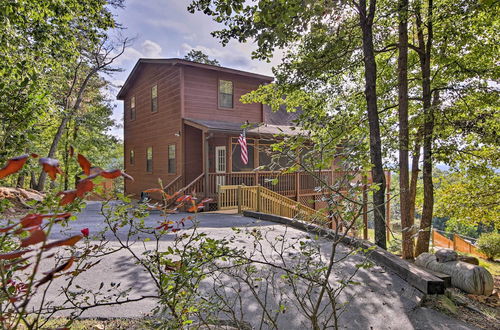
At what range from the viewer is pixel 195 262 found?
2.03 m

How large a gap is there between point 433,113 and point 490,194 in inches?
138

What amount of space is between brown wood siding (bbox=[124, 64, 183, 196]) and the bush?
Answer: 49.1 feet

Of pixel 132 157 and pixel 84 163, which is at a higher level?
pixel 132 157

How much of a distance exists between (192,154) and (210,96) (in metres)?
3.11

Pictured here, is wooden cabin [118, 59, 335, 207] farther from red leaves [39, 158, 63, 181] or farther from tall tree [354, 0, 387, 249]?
red leaves [39, 158, 63, 181]

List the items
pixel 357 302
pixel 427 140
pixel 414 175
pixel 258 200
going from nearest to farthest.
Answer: pixel 357 302, pixel 427 140, pixel 414 175, pixel 258 200

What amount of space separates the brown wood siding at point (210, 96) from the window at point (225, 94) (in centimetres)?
20

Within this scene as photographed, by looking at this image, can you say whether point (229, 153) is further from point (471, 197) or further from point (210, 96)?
point (471, 197)

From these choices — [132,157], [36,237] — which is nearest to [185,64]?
[132,157]

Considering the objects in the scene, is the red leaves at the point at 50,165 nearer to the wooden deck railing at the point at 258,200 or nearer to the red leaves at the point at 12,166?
the red leaves at the point at 12,166

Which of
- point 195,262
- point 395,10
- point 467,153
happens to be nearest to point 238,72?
point 395,10

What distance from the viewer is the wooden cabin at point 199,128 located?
41.8 ft

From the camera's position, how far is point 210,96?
1405 cm

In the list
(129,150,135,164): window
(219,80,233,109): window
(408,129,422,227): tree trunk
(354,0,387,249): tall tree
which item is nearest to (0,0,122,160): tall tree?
(354,0,387,249): tall tree
